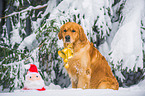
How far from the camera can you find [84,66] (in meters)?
1.11

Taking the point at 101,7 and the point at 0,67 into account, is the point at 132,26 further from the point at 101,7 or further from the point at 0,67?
the point at 0,67

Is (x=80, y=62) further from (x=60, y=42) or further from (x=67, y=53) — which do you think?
(x=60, y=42)

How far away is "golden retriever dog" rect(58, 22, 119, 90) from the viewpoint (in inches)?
43.3

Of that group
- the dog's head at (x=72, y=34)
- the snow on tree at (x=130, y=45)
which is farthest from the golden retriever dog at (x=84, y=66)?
the snow on tree at (x=130, y=45)

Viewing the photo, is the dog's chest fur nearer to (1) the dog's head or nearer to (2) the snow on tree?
(1) the dog's head

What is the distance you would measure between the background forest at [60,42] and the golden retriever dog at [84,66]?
11 cm

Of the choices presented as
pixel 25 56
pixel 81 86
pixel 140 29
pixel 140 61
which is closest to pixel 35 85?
pixel 81 86

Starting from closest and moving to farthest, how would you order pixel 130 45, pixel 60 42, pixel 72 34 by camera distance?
pixel 72 34 → pixel 130 45 → pixel 60 42

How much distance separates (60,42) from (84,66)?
0.32 meters

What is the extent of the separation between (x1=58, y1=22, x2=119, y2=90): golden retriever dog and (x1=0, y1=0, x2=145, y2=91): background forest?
0.36 ft

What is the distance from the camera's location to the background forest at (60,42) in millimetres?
1206

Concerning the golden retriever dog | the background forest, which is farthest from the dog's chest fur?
the background forest

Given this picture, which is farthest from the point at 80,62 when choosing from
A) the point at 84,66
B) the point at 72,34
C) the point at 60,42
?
the point at 60,42

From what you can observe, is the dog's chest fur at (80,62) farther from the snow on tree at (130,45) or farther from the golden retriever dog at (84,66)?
the snow on tree at (130,45)
